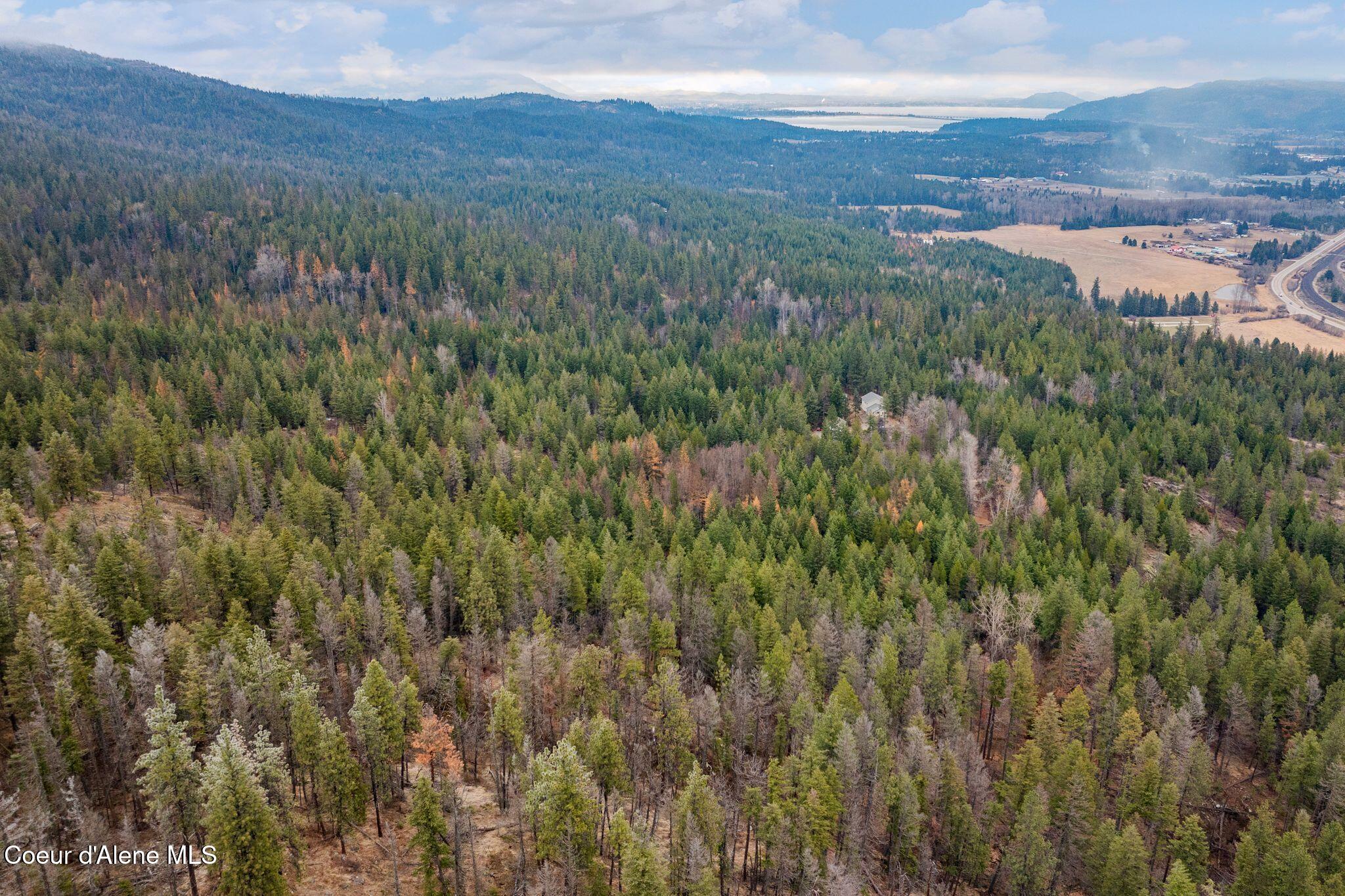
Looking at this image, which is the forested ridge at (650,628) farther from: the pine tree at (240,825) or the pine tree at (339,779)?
the pine tree at (339,779)

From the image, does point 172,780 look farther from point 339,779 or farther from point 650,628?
point 650,628

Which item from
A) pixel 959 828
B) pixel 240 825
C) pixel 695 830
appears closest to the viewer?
pixel 240 825

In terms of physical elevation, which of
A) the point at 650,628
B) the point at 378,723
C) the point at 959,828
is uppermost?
the point at 378,723

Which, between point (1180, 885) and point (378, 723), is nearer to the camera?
point (1180, 885)

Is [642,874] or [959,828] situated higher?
[642,874]

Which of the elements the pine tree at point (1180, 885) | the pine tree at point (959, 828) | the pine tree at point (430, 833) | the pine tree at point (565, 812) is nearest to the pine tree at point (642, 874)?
the pine tree at point (565, 812)

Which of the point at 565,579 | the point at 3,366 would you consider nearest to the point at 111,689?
the point at 565,579

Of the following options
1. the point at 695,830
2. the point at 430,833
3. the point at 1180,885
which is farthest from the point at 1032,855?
the point at 430,833
